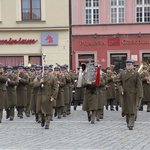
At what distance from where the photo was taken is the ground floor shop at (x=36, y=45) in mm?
32406

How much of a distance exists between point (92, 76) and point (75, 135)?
3.53m

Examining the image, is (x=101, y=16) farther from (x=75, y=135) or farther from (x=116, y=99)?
(x=75, y=135)

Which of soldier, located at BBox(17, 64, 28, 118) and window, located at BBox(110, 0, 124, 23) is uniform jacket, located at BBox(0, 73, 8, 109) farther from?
window, located at BBox(110, 0, 124, 23)

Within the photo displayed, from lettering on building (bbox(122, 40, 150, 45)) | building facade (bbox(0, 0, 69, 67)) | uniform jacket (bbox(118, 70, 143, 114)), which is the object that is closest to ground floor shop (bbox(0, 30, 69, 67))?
building facade (bbox(0, 0, 69, 67))

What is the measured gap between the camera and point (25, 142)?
1180cm

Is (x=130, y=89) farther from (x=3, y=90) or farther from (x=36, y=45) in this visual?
(x=36, y=45)

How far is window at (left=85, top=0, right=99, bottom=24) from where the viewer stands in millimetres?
33906

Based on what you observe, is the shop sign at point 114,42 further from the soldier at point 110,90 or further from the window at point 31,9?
the soldier at point 110,90

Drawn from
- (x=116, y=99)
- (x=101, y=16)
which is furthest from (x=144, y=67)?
(x=101, y=16)

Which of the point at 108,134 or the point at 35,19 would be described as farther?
the point at 35,19

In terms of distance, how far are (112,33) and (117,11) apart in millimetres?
1771

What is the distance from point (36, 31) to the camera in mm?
32531

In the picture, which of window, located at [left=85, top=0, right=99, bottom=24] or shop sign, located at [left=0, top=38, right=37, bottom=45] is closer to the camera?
shop sign, located at [left=0, top=38, right=37, bottom=45]

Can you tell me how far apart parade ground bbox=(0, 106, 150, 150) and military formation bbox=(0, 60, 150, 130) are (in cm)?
39
